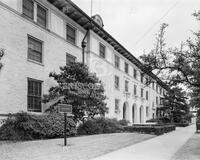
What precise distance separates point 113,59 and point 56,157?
905 inches

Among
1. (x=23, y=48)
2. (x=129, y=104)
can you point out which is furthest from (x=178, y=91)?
(x=129, y=104)

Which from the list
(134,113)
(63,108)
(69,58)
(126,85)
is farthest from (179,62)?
(134,113)

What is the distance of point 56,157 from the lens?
346 inches

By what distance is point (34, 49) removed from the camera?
57.7 feet

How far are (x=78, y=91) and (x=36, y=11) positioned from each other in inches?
242

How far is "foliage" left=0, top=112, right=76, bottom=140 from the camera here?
13.2 meters

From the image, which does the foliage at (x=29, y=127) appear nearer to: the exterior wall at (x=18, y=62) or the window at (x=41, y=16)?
the exterior wall at (x=18, y=62)

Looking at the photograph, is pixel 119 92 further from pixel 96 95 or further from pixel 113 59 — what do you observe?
pixel 96 95

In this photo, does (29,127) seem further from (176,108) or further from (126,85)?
(176,108)

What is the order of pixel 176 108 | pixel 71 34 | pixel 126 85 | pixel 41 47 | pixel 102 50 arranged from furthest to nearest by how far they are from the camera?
1. pixel 176 108
2. pixel 126 85
3. pixel 102 50
4. pixel 71 34
5. pixel 41 47

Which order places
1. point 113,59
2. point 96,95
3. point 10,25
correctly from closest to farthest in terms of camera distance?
point 10,25 → point 96,95 → point 113,59

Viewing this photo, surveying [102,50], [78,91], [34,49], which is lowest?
[78,91]

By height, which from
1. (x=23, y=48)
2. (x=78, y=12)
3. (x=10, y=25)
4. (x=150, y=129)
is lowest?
(x=150, y=129)

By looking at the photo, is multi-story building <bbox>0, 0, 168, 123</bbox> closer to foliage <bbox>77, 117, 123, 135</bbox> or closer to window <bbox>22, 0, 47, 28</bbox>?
window <bbox>22, 0, 47, 28</bbox>
